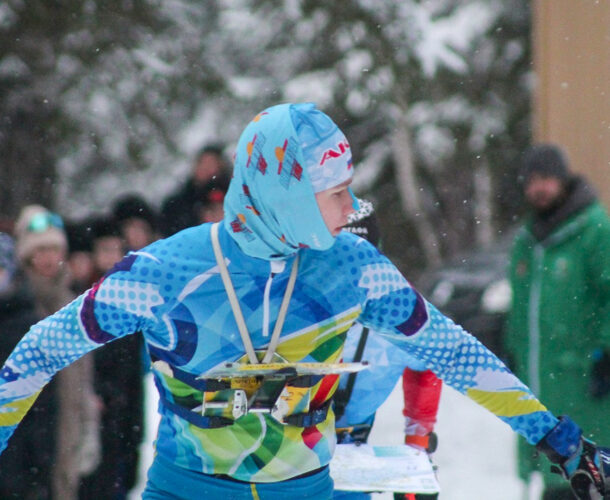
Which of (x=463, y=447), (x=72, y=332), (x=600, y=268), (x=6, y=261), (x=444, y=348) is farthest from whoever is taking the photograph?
(x=463, y=447)

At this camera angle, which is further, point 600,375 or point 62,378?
point 600,375

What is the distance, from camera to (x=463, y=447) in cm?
586

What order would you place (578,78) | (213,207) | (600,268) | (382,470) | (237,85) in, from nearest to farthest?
(382,470)
(600,268)
(213,207)
(578,78)
(237,85)

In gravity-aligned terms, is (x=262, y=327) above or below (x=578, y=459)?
above

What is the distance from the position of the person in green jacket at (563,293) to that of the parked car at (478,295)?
3.15 meters

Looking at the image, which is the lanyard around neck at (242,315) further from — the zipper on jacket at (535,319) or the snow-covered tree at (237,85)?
the snow-covered tree at (237,85)

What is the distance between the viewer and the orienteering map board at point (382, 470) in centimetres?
229

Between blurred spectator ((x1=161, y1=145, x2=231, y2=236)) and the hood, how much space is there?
2.54 meters

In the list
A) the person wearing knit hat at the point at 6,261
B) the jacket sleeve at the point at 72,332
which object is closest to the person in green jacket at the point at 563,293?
the person wearing knit hat at the point at 6,261

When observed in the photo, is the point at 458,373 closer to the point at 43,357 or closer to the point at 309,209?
the point at 309,209

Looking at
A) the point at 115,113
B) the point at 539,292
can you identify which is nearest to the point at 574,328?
the point at 539,292

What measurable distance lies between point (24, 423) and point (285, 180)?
218 centimetres

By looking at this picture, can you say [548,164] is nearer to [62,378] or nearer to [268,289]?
[62,378]

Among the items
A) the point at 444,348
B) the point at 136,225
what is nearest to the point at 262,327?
the point at 444,348
